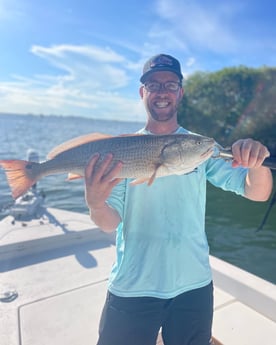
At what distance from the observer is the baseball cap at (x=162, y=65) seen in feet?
9.02

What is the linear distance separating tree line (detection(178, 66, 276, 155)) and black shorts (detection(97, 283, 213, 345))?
76.5ft

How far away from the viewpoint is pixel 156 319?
2387 millimetres

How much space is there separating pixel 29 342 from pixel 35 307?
1.75 feet

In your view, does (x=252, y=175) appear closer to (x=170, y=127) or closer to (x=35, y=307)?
(x=170, y=127)

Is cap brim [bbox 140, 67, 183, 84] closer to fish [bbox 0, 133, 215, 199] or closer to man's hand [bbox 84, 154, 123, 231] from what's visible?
fish [bbox 0, 133, 215, 199]

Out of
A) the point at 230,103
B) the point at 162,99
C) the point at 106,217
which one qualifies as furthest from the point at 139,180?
the point at 230,103

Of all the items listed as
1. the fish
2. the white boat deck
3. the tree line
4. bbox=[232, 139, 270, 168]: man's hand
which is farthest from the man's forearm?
the tree line

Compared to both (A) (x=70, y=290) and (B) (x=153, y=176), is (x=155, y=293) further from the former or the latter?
(A) (x=70, y=290)

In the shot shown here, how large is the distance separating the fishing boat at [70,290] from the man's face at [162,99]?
207 cm

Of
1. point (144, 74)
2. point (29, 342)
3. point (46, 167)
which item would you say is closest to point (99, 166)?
point (46, 167)

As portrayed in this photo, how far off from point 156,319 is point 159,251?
20.2 inches

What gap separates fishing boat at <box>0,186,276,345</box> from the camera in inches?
122

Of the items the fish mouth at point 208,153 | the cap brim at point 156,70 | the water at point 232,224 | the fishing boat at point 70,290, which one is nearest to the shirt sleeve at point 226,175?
the fish mouth at point 208,153

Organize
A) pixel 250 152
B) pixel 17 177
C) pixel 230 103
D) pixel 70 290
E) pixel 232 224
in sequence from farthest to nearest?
pixel 230 103
pixel 232 224
pixel 70 290
pixel 17 177
pixel 250 152
